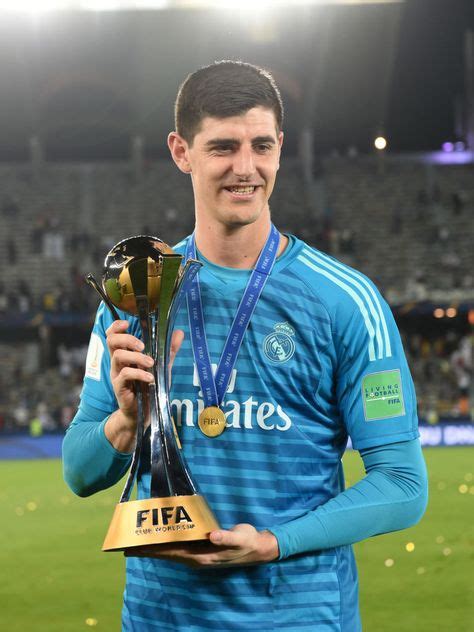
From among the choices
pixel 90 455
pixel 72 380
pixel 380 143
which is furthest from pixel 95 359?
pixel 380 143

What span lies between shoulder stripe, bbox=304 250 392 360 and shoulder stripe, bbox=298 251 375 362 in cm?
1

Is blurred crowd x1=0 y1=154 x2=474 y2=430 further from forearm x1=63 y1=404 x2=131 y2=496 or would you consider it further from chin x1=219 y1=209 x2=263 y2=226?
chin x1=219 y1=209 x2=263 y2=226

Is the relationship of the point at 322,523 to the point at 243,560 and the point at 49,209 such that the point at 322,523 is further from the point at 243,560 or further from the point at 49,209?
the point at 49,209

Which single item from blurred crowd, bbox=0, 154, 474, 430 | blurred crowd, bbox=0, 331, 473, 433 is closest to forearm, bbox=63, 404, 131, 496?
blurred crowd, bbox=0, 331, 473, 433

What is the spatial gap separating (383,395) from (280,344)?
0.76 feet

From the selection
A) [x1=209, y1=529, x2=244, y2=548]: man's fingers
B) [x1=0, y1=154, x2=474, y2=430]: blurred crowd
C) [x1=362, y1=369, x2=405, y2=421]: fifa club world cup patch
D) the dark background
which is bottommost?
[x1=209, y1=529, x2=244, y2=548]: man's fingers

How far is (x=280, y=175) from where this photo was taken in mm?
27906

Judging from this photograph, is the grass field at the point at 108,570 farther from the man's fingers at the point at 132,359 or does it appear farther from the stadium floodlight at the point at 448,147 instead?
the stadium floodlight at the point at 448,147

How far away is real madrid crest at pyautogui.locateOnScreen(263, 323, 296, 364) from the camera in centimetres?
200

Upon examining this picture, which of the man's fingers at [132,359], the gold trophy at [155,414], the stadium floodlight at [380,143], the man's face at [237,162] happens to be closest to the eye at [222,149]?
the man's face at [237,162]

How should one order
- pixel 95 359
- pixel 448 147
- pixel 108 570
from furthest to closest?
pixel 448 147
pixel 108 570
pixel 95 359

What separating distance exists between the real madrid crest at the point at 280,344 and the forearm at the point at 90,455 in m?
0.34

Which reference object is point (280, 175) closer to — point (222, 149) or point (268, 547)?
point (222, 149)

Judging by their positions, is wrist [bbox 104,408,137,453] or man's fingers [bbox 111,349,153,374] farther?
wrist [bbox 104,408,137,453]
